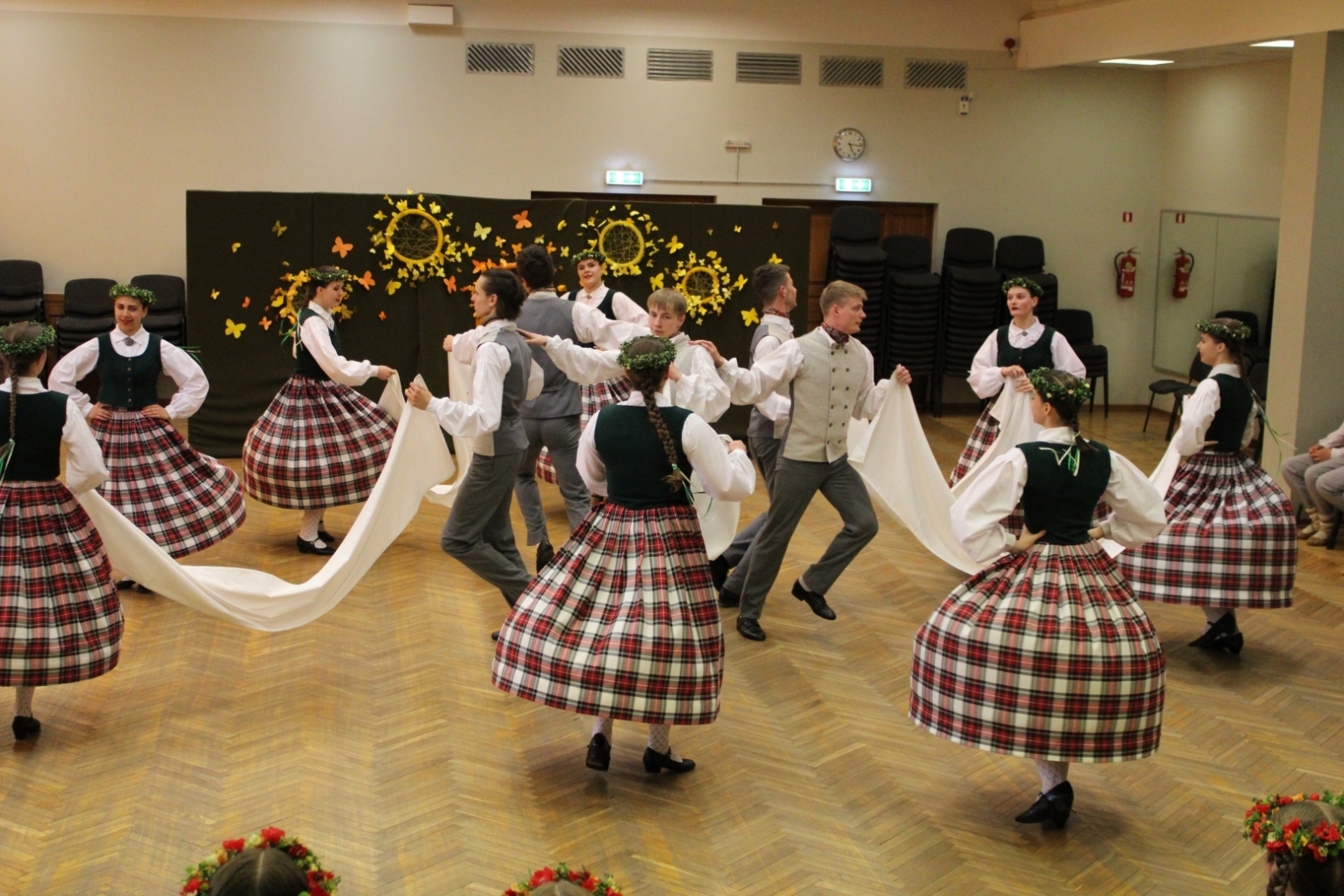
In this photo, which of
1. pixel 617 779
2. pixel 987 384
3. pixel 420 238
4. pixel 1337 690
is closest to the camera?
pixel 617 779

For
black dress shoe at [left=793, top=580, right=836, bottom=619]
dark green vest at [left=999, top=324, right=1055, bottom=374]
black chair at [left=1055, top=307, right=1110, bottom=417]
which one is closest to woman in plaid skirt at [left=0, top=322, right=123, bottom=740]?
black dress shoe at [left=793, top=580, right=836, bottom=619]

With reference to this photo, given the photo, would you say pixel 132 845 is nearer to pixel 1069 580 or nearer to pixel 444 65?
pixel 1069 580

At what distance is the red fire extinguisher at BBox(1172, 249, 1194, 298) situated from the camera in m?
11.4

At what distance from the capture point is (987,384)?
254 inches

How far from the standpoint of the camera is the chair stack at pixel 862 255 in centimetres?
1097

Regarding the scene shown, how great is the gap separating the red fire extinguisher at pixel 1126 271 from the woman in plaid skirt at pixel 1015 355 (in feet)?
18.6

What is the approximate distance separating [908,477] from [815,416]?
121 centimetres

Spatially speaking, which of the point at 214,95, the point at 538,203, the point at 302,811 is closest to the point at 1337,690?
the point at 302,811

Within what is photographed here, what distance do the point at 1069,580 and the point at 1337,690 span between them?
210cm

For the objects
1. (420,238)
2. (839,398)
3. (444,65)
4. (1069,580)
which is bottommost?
(1069,580)

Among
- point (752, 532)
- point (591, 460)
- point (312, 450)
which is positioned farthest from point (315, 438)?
point (591, 460)

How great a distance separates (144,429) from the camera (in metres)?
5.91

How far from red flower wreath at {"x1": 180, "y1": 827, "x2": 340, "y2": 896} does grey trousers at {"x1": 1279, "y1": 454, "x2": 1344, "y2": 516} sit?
6467 millimetres

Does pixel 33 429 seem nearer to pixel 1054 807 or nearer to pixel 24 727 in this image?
pixel 24 727
